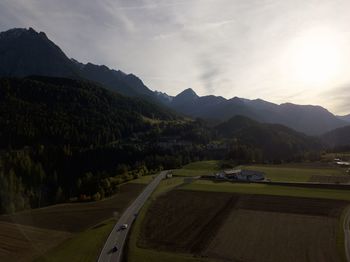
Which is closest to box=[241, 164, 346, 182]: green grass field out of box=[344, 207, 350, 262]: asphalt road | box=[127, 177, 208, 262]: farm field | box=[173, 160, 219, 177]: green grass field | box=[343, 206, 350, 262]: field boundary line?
box=[173, 160, 219, 177]: green grass field

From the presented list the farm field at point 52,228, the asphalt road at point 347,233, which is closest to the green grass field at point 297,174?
the asphalt road at point 347,233

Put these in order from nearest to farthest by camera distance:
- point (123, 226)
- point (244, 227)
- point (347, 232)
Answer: point (347, 232) < point (244, 227) < point (123, 226)

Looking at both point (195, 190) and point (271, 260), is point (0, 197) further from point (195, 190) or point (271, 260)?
point (271, 260)

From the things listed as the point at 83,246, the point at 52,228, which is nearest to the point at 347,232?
the point at 83,246

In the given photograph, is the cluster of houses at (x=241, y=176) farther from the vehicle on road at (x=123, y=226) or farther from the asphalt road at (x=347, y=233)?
the vehicle on road at (x=123, y=226)

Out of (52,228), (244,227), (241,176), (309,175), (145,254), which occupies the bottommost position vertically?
(145,254)

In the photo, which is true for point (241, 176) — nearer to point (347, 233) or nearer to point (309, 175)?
point (309, 175)

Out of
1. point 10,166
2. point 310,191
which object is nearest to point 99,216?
point 310,191
